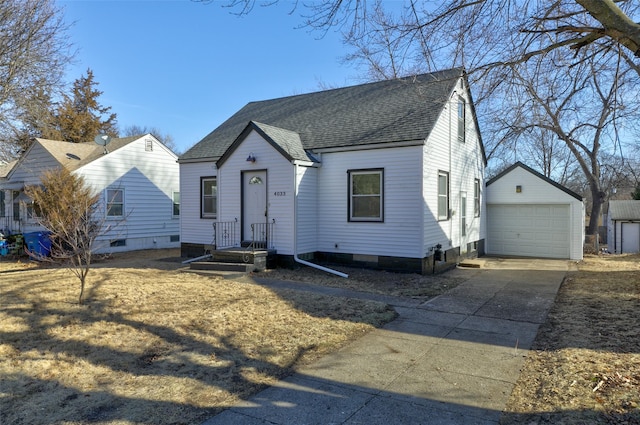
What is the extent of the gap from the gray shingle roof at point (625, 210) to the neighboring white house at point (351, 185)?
2471 centimetres

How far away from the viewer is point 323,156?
42.8 feet

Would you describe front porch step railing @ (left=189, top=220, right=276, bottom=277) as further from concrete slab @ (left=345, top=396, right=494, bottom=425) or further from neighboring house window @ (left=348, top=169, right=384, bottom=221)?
concrete slab @ (left=345, top=396, right=494, bottom=425)

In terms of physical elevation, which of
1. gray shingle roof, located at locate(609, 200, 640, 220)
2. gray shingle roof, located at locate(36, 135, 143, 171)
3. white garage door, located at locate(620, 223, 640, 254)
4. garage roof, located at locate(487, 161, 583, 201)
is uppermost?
gray shingle roof, located at locate(36, 135, 143, 171)

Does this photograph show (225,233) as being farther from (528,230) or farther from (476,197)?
(528,230)

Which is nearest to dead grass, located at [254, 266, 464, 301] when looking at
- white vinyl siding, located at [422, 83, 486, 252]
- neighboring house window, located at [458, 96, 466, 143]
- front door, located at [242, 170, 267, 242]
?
white vinyl siding, located at [422, 83, 486, 252]

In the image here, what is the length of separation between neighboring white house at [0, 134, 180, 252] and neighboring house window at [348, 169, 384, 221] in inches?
369

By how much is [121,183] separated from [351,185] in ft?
36.6

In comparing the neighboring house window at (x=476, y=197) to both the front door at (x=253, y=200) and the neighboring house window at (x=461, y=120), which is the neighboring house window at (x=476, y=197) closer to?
the neighboring house window at (x=461, y=120)

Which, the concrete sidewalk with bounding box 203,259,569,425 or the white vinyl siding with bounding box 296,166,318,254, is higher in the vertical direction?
the white vinyl siding with bounding box 296,166,318,254

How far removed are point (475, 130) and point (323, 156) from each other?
7.52 meters

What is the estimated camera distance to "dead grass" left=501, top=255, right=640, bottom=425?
3676 mm

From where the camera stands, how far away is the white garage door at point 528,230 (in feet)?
56.4

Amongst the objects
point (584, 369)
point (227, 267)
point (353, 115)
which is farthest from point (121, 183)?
point (584, 369)

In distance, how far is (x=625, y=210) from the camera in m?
32.6
